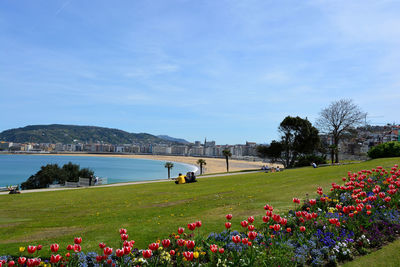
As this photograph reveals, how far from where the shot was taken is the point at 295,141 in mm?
54625

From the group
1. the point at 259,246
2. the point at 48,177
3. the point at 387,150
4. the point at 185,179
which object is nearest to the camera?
the point at 259,246

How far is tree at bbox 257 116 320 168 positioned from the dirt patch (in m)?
48.4

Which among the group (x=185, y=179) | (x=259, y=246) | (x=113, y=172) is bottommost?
(x=113, y=172)

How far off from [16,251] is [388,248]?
984 cm

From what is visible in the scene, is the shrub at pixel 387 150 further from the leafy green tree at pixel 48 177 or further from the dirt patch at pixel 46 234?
the leafy green tree at pixel 48 177

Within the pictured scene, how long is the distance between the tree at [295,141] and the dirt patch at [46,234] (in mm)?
48424

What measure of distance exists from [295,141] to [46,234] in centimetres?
5211

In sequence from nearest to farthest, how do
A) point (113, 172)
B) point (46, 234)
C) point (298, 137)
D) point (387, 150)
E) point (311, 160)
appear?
point (46, 234) → point (387, 150) → point (311, 160) → point (298, 137) → point (113, 172)

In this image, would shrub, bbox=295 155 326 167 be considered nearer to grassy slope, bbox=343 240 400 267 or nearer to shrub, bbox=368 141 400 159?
shrub, bbox=368 141 400 159

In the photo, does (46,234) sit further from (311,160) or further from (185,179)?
(311,160)

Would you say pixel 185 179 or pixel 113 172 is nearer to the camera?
pixel 185 179

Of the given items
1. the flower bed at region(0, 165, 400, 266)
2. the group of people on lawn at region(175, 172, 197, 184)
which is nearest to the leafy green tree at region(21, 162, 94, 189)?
the group of people on lawn at region(175, 172, 197, 184)

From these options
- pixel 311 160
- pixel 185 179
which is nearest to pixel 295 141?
pixel 311 160

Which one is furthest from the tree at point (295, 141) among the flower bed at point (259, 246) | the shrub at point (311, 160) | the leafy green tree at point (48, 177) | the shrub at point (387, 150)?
the flower bed at point (259, 246)
